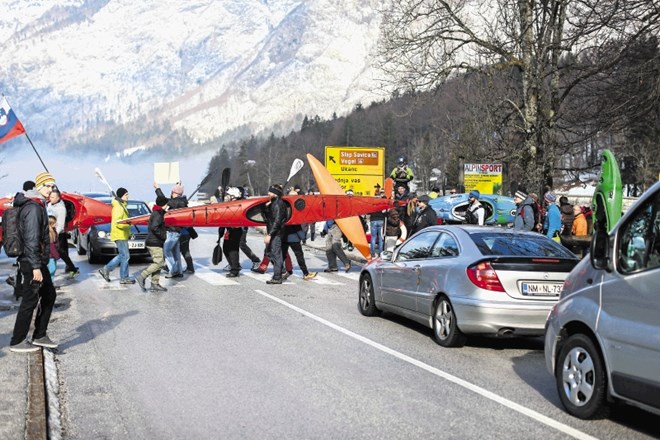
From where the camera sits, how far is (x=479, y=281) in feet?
28.8

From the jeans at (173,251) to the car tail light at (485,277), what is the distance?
9193 millimetres

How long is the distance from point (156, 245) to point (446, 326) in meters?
7.40

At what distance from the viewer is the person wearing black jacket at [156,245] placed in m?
14.8

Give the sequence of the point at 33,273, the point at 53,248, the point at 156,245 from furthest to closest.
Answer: the point at 156,245
the point at 53,248
the point at 33,273

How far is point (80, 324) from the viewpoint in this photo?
36.0 ft

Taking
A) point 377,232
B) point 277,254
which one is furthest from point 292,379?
point 377,232

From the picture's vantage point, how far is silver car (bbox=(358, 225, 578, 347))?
863cm

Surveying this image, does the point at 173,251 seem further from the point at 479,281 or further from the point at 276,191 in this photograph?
the point at 479,281

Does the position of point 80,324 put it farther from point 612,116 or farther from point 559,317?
point 612,116

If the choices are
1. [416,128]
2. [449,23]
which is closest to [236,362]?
[449,23]

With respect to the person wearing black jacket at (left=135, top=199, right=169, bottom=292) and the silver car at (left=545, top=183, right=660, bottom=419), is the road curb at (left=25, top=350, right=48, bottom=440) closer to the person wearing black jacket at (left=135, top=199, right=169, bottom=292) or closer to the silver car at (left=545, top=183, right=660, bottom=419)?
the silver car at (left=545, top=183, right=660, bottom=419)

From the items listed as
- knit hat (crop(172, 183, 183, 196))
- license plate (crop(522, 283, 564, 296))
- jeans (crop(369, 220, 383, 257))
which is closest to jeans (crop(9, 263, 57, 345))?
license plate (crop(522, 283, 564, 296))

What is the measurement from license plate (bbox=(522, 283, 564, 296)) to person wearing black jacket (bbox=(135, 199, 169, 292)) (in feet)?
26.5

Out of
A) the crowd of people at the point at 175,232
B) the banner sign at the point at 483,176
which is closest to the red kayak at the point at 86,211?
the crowd of people at the point at 175,232
